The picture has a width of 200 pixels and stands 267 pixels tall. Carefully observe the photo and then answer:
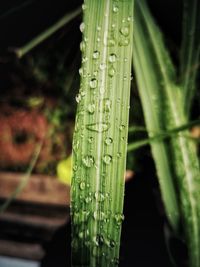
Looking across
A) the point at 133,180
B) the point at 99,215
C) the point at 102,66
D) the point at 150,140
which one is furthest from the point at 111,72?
the point at 133,180

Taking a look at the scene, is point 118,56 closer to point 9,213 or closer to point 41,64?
point 9,213

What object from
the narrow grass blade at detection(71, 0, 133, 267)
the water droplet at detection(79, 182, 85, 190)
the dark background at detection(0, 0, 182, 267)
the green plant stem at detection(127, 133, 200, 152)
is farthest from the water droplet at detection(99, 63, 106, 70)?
the dark background at detection(0, 0, 182, 267)

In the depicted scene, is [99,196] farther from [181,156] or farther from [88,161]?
[181,156]

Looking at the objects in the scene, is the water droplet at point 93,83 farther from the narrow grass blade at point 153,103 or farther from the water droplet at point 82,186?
the narrow grass blade at point 153,103

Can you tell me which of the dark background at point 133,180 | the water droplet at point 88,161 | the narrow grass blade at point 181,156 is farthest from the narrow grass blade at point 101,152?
the dark background at point 133,180

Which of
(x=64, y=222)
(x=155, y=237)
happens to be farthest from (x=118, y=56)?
(x=64, y=222)

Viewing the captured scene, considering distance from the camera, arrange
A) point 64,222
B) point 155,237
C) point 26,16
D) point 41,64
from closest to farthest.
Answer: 1. point 155,237
2. point 64,222
3. point 26,16
4. point 41,64

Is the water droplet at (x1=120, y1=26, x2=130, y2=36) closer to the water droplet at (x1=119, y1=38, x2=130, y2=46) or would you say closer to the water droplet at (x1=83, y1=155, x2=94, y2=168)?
the water droplet at (x1=119, y1=38, x2=130, y2=46)
